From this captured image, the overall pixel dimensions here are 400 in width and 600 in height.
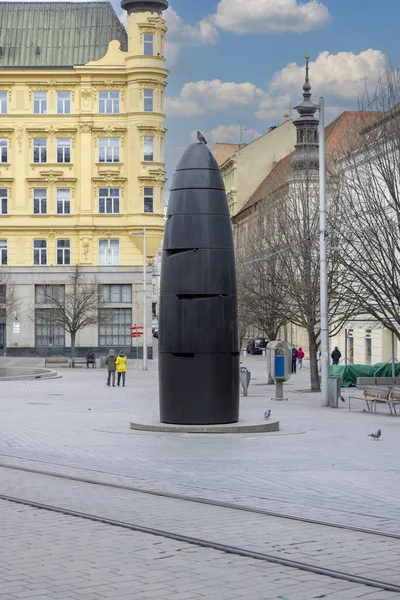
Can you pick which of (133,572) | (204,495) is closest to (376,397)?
(204,495)

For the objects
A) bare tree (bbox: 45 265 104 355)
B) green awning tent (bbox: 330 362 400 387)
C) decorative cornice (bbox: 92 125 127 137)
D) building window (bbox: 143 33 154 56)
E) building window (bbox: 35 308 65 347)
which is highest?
building window (bbox: 143 33 154 56)

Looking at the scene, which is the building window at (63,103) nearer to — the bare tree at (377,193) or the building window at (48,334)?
the building window at (48,334)

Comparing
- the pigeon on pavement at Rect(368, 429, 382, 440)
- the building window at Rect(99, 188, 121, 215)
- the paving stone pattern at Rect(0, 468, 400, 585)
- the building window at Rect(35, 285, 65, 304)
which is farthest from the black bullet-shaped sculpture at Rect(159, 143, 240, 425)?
the building window at Rect(99, 188, 121, 215)

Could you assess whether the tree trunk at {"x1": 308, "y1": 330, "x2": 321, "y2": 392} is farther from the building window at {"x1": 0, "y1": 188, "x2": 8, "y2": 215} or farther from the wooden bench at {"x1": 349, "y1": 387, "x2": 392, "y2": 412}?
the building window at {"x1": 0, "y1": 188, "x2": 8, "y2": 215}

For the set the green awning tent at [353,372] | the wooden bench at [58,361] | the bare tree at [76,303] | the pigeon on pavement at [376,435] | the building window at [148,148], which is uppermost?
the building window at [148,148]

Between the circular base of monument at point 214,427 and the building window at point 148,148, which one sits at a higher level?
the building window at point 148,148

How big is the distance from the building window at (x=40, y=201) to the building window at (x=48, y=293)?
16.6 ft

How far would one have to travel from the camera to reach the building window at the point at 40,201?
72.5 metres

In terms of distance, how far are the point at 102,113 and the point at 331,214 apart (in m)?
35.7

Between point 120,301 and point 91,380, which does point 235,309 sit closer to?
point 91,380

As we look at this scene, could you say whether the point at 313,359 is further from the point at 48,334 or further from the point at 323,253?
the point at 48,334

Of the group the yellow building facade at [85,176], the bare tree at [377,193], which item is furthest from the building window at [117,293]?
the bare tree at [377,193]

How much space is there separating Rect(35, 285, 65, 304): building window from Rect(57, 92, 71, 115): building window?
1161 cm

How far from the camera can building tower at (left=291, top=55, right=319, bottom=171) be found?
46000 millimetres
